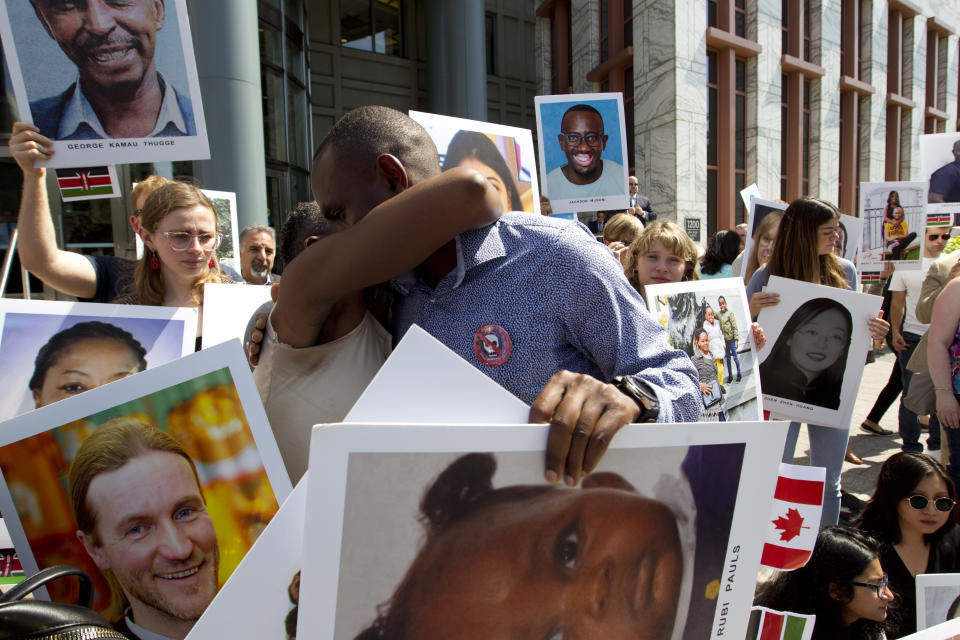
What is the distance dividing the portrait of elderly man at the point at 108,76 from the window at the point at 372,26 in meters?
13.7

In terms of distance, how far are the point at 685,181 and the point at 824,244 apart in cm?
891

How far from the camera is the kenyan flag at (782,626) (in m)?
1.29

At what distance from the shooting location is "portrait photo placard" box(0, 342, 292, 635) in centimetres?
89

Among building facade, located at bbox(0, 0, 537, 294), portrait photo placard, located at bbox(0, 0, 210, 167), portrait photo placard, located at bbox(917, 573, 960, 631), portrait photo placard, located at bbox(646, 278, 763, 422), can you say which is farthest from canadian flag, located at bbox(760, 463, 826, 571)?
building facade, located at bbox(0, 0, 537, 294)

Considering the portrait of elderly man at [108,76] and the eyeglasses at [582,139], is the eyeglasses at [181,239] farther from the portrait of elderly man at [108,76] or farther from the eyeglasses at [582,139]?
the eyeglasses at [582,139]

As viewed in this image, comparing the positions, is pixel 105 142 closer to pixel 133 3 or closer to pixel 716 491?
pixel 133 3

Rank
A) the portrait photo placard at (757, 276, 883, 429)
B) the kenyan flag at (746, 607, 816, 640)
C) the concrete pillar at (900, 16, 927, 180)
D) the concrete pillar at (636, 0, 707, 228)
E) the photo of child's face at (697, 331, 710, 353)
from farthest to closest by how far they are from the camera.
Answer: the concrete pillar at (900, 16, 927, 180)
the concrete pillar at (636, 0, 707, 228)
the portrait photo placard at (757, 276, 883, 429)
the photo of child's face at (697, 331, 710, 353)
the kenyan flag at (746, 607, 816, 640)

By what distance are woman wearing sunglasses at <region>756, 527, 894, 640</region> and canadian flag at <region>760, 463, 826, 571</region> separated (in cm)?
49

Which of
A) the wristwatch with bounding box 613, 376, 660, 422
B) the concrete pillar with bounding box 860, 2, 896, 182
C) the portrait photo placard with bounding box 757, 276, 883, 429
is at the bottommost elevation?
the portrait photo placard with bounding box 757, 276, 883, 429

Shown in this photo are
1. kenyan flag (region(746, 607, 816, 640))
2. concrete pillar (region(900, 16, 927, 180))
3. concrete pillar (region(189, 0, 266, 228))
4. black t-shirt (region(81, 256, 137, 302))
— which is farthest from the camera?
concrete pillar (region(900, 16, 927, 180))

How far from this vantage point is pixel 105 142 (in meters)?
1.88

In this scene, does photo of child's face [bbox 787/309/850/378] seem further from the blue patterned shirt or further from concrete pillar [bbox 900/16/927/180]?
concrete pillar [bbox 900/16/927/180]

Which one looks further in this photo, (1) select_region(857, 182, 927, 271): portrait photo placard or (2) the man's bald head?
(1) select_region(857, 182, 927, 271): portrait photo placard

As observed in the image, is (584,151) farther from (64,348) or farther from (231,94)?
(231,94)
